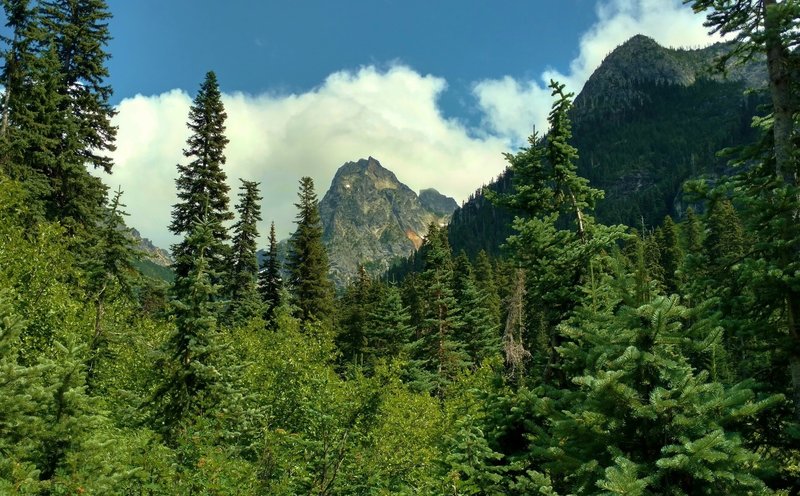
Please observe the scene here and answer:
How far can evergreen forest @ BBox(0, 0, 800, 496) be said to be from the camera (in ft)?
19.9

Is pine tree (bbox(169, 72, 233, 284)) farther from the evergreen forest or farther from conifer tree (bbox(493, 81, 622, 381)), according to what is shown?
conifer tree (bbox(493, 81, 622, 381))

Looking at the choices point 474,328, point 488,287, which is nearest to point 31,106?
point 474,328

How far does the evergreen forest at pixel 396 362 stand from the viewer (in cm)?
606

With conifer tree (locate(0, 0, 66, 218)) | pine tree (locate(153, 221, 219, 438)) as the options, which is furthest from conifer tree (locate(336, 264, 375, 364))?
pine tree (locate(153, 221, 219, 438))

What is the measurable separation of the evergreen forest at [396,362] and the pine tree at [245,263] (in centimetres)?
572

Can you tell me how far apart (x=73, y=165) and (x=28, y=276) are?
995 centimetres

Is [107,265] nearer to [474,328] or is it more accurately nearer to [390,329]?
[390,329]

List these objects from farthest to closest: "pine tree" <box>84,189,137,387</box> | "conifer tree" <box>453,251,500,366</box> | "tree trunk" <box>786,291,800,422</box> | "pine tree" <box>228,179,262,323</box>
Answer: "conifer tree" <box>453,251,500,366</box>, "pine tree" <box>228,179,262,323</box>, "pine tree" <box>84,189,137,387</box>, "tree trunk" <box>786,291,800,422</box>

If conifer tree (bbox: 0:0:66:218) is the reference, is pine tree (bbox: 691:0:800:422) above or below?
below

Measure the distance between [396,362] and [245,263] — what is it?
20261mm

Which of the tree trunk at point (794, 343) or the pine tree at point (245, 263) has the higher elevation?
the pine tree at point (245, 263)

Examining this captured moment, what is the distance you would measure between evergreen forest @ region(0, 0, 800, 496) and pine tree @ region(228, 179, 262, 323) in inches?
225

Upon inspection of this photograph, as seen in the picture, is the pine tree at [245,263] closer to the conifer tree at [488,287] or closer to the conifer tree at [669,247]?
the conifer tree at [488,287]

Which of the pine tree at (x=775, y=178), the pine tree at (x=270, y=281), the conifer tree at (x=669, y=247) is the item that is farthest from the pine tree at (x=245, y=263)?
the conifer tree at (x=669, y=247)
